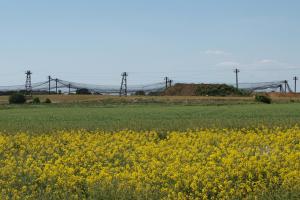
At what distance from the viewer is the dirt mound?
3895 inches

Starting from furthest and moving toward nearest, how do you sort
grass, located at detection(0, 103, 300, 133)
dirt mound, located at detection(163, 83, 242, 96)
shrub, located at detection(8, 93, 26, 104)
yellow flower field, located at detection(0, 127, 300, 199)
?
dirt mound, located at detection(163, 83, 242, 96), shrub, located at detection(8, 93, 26, 104), grass, located at detection(0, 103, 300, 133), yellow flower field, located at detection(0, 127, 300, 199)

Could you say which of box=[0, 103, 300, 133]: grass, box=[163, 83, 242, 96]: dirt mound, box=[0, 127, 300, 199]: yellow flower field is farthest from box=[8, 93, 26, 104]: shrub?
box=[0, 127, 300, 199]: yellow flower field

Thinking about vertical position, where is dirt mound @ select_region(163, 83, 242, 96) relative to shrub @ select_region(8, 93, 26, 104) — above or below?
above

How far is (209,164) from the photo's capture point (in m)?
11.2

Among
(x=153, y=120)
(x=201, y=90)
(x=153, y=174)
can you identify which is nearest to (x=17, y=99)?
(x=201, y=90)

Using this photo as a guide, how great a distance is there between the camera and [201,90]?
9994 centimetres

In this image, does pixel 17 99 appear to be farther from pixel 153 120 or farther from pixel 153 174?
pixel 153 174

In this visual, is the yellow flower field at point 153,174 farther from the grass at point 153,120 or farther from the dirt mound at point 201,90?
the dirt mound at point 201,90

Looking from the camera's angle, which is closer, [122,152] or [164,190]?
[164,190]

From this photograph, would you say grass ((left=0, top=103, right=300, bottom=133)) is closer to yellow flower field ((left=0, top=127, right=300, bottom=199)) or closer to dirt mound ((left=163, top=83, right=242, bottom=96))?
yellow flower field ((left=0, top=127, right=300, bottom=199))

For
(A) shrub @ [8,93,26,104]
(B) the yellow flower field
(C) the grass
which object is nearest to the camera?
(B) the yellow flower field

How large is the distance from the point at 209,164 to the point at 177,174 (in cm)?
109

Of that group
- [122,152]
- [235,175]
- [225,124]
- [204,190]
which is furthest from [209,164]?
[225,124]

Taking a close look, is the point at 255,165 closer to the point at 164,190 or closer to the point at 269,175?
the point at 269,175
